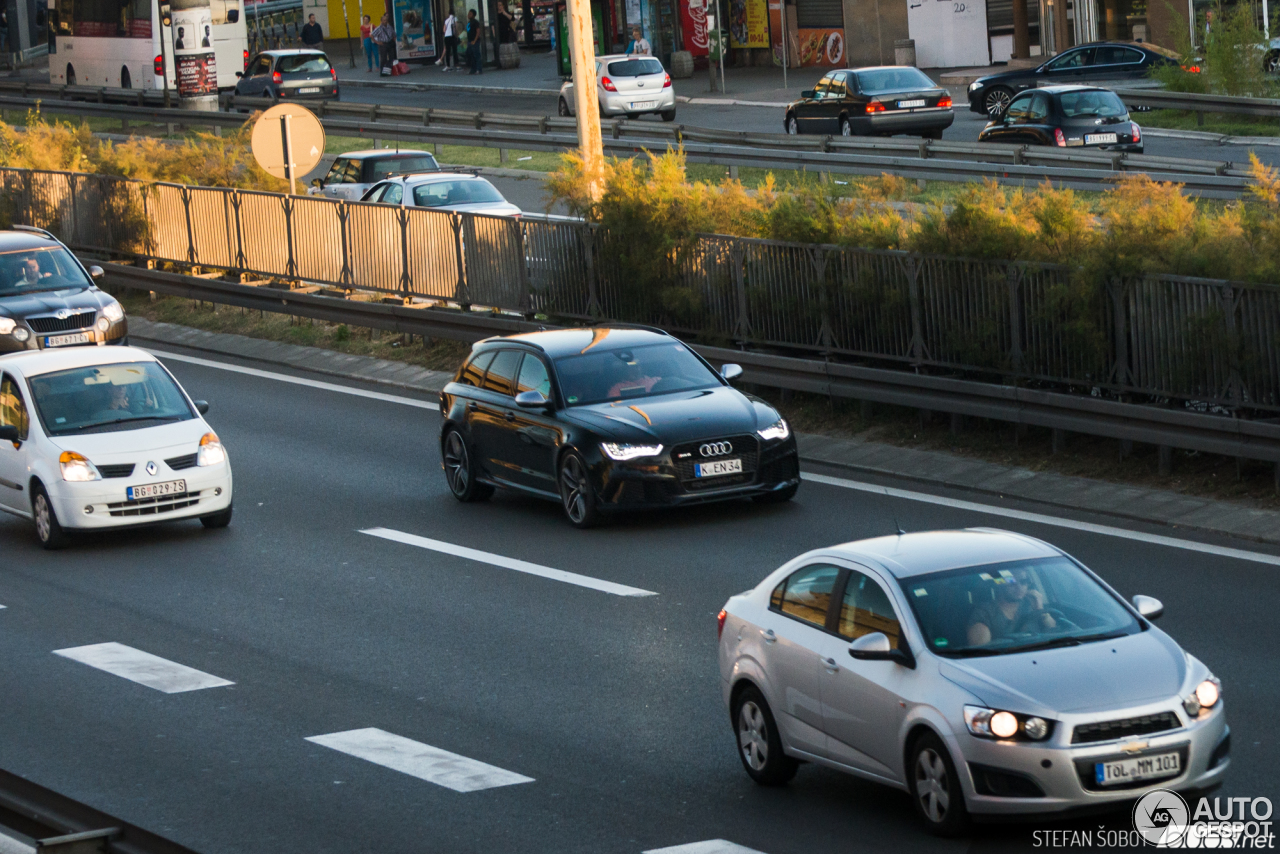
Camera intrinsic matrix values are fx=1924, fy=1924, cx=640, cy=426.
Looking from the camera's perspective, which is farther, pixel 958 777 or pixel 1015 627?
pixel 1015 627

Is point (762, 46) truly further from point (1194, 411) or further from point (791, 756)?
point (791, 756)

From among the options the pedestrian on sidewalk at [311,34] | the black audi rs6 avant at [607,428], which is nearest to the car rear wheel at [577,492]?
the black audi rs6 avant at [607,428]

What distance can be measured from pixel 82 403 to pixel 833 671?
10285 mm

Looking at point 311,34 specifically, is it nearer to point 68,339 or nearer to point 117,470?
point 68,339

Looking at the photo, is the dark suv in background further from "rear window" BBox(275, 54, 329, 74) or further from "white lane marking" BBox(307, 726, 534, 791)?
"rear window" BBox(275, 54, 329, 74)

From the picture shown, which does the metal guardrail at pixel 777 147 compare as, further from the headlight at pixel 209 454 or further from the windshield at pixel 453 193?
the headlight at pixel 209 454

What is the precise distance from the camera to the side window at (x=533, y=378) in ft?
53.8

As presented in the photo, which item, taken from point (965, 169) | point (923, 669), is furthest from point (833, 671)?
point (965, 169)

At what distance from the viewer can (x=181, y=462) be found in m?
16.4

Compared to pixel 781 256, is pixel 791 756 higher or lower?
lower

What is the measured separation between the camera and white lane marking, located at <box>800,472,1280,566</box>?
13305mm

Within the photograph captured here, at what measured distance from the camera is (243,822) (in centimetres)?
902

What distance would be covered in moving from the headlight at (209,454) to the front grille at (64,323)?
8397mm

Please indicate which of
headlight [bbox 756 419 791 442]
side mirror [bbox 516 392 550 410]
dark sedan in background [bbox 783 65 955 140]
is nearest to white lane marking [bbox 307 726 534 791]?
headlight [bbox 756 419 791 442]
